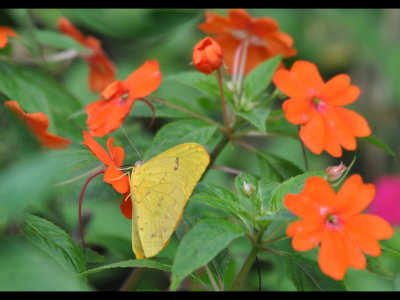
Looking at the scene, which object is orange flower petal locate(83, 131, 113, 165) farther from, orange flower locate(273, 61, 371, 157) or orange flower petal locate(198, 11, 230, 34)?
orange flower petal locate(198, 11, 230, 34)

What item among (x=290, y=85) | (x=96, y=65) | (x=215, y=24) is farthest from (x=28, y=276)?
(x=96, y=65)

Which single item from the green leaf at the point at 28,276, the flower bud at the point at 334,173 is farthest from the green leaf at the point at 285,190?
the green leaf at the point at 28,276

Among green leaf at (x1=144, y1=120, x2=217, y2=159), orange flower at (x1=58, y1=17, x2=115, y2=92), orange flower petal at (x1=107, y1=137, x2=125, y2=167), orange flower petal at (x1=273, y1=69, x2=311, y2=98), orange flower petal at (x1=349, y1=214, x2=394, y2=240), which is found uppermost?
orange flower petal at (x1=273, y1=69, x2=311, y2=98)

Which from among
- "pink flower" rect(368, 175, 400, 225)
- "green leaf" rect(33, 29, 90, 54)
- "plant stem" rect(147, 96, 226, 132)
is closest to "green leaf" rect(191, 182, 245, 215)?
"plant stem" rect(147, 96, 226, 132)

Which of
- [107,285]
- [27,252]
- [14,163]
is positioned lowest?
[107,285]

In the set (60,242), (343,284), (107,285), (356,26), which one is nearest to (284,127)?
(343,284)
